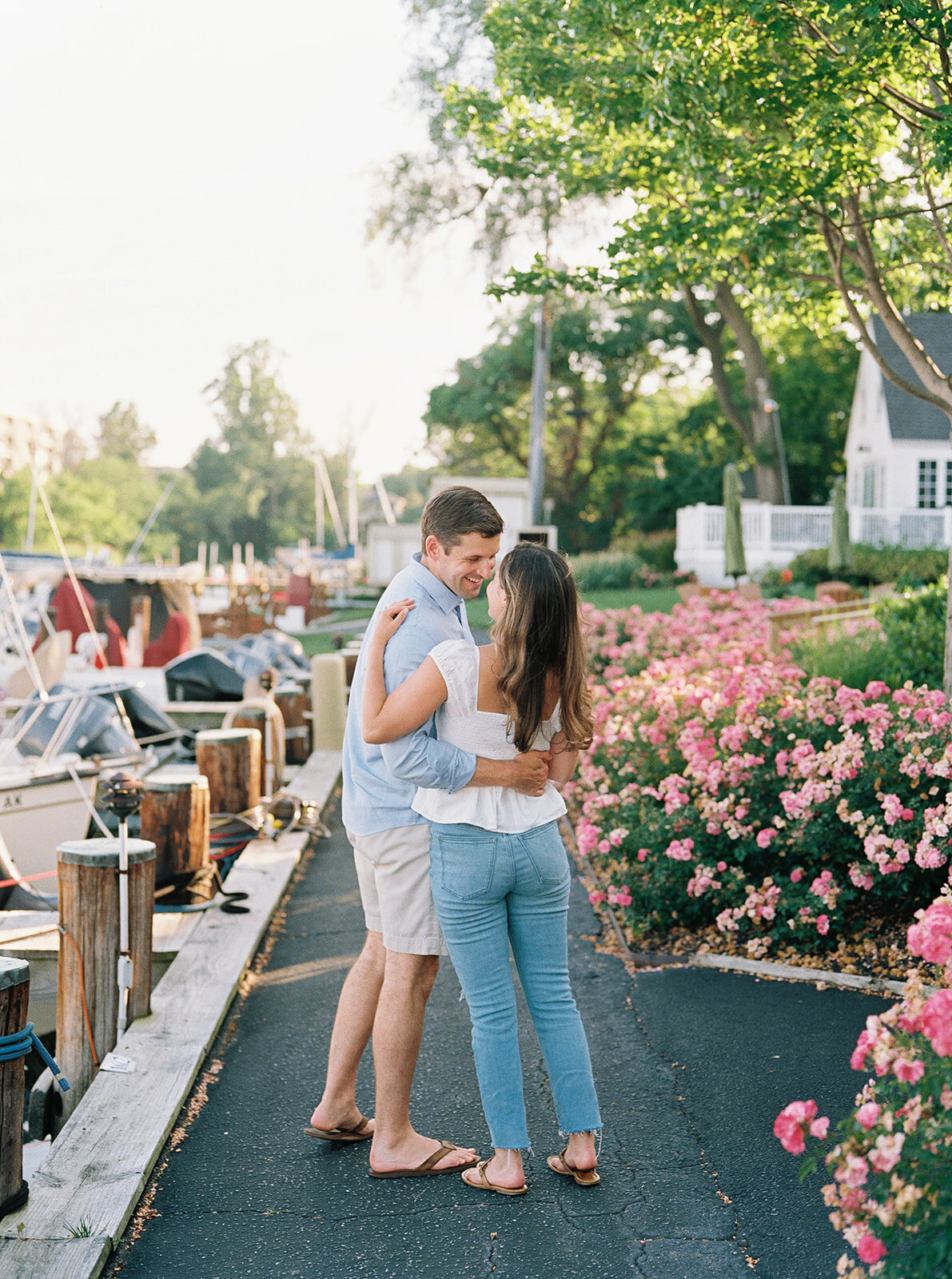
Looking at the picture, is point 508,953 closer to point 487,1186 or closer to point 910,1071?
point 487,1186

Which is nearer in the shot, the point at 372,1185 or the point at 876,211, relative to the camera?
the point at 372,1185

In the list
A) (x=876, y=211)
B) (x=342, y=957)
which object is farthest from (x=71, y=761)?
(x=876, y=211)

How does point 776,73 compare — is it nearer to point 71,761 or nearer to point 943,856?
point 943,856

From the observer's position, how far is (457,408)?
5084 cm

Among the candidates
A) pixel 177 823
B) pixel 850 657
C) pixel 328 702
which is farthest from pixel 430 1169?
pixel 328 702

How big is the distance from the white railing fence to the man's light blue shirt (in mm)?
27043

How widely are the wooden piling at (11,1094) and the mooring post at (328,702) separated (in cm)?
922

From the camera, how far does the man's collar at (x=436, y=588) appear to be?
11.5 ft

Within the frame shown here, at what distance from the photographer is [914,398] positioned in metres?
34.6

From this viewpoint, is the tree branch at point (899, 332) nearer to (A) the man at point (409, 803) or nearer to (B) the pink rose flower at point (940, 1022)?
(A) the man at point (409, 803)

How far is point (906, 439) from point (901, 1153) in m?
34.5

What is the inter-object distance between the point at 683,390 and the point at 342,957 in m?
53.8

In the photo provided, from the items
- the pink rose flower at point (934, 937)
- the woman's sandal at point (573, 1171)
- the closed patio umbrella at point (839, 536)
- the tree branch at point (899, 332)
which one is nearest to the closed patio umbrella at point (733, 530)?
the closed patio umbrella at point (839, 536)

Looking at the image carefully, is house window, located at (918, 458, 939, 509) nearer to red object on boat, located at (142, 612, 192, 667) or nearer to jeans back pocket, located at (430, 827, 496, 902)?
red object on boat, located at (142, 612, 192, 667)
